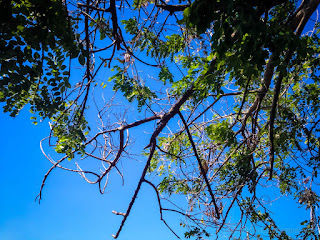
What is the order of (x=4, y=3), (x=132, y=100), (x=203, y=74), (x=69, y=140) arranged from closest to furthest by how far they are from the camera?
1. (x=4, y=3)
2. (x=203, y=74)
3. (x=69, y=140)
4. (x=132, y=100)

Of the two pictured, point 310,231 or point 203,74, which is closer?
point 203,74

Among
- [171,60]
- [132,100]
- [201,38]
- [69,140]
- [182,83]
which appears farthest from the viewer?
[201,38]

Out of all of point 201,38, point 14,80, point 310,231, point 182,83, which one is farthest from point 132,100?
point 310,231

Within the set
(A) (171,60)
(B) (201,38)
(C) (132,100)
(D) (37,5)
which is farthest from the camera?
(B) (201,38)

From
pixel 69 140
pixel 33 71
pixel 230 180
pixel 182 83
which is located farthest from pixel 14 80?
pixel 230 180

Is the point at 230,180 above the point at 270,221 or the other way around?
above

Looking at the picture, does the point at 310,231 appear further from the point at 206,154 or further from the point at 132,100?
the point at 132,100

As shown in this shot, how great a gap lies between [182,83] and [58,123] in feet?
4.49

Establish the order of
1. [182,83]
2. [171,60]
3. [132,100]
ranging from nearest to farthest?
1. [182,83]
2. [132,100]
3. [171,60]

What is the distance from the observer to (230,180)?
4137mm

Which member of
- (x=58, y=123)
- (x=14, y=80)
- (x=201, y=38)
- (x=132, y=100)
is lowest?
(x=14, y=80)

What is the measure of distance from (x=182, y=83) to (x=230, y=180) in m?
1.74

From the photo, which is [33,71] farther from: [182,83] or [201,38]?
[201,38]

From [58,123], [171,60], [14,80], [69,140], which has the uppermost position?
[171,60]
